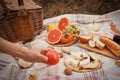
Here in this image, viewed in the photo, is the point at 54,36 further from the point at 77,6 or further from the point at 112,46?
the point at 77,6

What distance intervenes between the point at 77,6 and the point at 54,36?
172cm

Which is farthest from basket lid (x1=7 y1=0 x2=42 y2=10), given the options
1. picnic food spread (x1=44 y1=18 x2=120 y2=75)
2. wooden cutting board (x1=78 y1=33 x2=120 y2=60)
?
wooden cutting board (x1=78 y1=33 x2=120 y2=60)

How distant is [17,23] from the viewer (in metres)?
2.91

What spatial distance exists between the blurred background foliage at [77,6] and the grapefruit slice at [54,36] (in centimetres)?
130

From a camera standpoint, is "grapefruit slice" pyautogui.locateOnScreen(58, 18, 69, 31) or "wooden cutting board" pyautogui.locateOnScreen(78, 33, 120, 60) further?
"grapefruit slice" pyautogui.locateOnScreen(58, 18, 69, 31)

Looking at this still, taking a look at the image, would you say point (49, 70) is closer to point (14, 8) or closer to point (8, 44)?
point (8, 44)

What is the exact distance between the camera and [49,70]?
244 centimetres

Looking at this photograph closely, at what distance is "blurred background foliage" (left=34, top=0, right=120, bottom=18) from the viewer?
4.36 m

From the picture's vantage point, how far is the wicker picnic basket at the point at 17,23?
2.84 m

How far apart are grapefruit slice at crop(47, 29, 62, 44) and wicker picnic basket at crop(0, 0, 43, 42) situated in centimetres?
25

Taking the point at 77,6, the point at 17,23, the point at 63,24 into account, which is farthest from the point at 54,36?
the point at 77,6

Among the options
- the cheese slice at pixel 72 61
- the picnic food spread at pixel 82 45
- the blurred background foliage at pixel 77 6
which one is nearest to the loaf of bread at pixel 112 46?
the picnic food spread at pixel 82 45

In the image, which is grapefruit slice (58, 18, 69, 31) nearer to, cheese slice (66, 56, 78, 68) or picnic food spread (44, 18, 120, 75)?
picnic food spread (44, 18, 120, 75)

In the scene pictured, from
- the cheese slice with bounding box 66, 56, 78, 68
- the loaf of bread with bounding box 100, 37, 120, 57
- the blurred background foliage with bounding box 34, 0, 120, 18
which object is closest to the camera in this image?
the cheese slice with bounding box 66, 56, 78, 68
